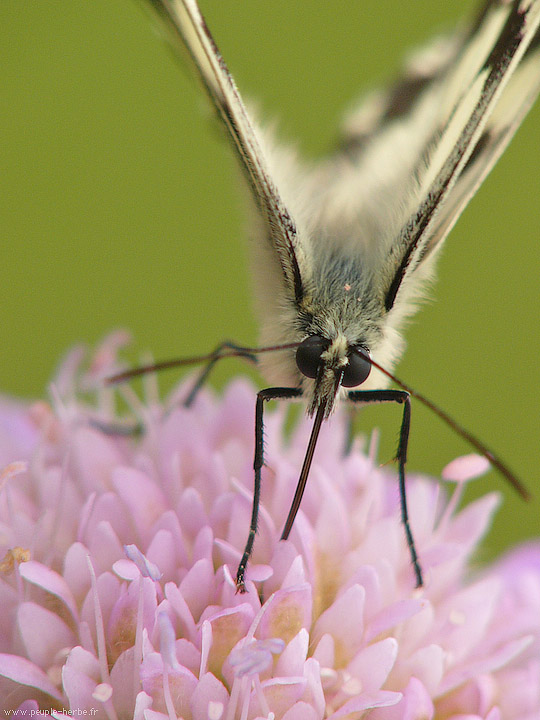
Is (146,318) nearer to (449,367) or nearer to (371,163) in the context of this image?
(449,367)

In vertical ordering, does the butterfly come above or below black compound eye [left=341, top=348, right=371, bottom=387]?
above

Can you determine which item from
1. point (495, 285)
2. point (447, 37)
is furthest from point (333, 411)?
point (495, 285)

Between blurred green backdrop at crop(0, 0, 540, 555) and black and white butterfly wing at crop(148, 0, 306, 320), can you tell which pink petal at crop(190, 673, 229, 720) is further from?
blurred green backdrop at crop(0, 0, 540, 555)

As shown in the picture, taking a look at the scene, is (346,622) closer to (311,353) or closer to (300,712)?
(300,712)

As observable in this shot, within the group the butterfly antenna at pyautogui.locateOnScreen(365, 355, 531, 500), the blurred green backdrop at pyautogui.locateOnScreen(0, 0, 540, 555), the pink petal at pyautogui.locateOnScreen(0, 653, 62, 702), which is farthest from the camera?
the blurred green backdrop at pyautogui.locateOnScreen(0, 0, 540, 555)

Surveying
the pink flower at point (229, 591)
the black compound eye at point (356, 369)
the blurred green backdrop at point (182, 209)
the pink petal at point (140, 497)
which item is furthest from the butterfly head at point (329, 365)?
the blurred green backdrop at point (182, 209)

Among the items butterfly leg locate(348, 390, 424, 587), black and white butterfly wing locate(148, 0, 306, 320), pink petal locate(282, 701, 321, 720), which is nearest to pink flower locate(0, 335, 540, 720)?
pink petal locate(282, 701, 321, 720)
